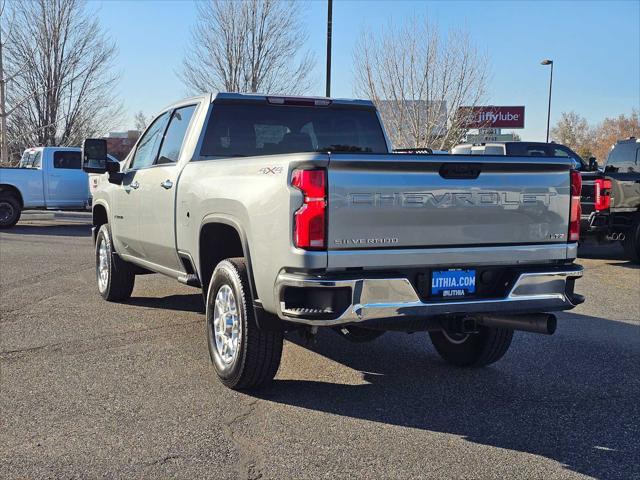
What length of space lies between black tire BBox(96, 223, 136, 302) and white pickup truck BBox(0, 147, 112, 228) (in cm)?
1059

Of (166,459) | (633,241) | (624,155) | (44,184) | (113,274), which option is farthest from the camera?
(44,184)

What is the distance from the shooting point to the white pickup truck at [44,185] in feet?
56.2

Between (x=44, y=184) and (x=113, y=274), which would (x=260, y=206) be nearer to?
(x=113, y=274)

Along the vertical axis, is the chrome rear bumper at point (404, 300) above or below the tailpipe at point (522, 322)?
above

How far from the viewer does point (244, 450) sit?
3750mm

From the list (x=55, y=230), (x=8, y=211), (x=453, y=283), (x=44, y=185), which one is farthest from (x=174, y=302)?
(x=44, y=185)

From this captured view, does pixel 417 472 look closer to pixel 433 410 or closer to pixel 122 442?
pixel 433 410

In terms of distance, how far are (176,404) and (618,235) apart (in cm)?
880

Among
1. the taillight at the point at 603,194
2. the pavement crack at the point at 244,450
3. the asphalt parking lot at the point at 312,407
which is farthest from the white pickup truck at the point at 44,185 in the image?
the pavement crack at the point at 244,450

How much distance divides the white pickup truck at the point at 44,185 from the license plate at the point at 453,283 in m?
15.3

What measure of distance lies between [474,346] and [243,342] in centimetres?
188

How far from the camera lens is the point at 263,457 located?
366cm

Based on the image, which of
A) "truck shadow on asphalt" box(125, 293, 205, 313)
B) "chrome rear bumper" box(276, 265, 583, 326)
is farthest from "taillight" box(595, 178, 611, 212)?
"chrome rear bumper" box(276, 265, 583, 326)

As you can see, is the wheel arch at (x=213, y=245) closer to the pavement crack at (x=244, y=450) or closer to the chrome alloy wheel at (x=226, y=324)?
the chrome alloy wheel at (x=226, y=324)
